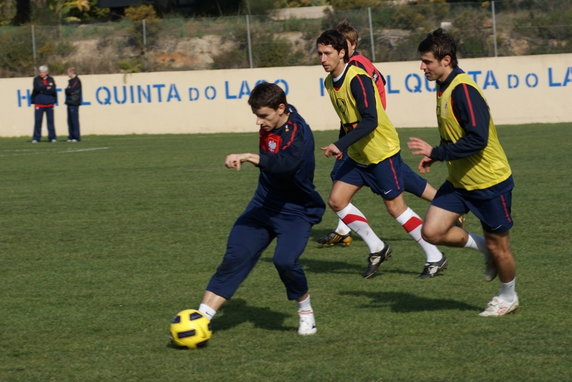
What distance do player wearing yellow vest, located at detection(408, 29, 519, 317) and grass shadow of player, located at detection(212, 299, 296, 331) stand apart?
1.12 metres

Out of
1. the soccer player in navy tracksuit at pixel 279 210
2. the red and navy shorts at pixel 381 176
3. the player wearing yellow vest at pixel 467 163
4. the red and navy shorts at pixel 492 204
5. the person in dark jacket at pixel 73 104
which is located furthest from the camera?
the person in dark jacket at pixel 73 104

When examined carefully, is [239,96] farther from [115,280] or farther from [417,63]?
[115,280]

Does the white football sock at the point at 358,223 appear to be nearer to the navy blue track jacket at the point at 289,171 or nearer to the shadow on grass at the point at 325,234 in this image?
the shadow on grass at the point at 325,234

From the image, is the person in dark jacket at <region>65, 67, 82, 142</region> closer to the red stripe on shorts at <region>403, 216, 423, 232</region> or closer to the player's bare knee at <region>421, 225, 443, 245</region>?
the red stripe on shorts at <region>403, 216, 423, 232</region>

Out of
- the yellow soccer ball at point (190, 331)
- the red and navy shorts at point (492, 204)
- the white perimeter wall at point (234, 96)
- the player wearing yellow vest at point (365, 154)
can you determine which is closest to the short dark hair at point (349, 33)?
the player wearing yellow vest at point (365, 154)

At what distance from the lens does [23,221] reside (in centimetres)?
1180

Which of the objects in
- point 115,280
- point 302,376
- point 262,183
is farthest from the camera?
point 115,280

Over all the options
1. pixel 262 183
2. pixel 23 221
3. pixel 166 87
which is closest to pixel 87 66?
pixel 166 87

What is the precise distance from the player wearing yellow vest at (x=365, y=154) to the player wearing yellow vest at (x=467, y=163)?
1247mm

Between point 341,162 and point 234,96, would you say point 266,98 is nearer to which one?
point 341,162

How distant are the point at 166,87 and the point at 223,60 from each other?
2.22m

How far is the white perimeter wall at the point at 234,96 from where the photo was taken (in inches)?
1081

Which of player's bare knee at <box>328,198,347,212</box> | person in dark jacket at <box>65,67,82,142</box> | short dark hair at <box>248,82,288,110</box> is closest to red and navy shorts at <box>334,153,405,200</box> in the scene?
player's bare knee at <box>328,198,347,212</box>

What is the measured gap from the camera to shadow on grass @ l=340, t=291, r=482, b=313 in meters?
7.09
